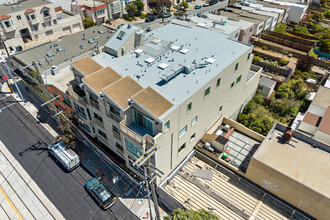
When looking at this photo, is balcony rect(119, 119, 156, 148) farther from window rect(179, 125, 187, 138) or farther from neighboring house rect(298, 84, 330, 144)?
neighboring house rect(298, 84, 330, 144)

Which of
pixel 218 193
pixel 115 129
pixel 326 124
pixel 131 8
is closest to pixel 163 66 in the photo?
pixel 115 129

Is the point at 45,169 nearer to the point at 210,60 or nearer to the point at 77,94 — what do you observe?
the point at 77,94

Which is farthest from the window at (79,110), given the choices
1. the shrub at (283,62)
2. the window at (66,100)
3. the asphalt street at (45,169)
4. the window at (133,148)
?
the shrub at (283,62)

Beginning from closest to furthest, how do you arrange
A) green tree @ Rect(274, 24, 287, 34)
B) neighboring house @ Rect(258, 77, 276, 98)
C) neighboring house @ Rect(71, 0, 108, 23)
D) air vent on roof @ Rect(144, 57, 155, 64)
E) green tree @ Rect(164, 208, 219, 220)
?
green tree @ Rect(164, 208, 219, 220) → air vent on roof @ Rect(144, 57, 155, 64) → neighboring house @ Rect(258, 77, 276, 98) → green tree @ Rect(274, 24, 287, 34) → neighboring house @ Rect(71, 0, 108, 23)

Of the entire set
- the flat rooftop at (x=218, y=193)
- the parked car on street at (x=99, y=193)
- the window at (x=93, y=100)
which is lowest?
the parked car on street at (x=99, y=193)

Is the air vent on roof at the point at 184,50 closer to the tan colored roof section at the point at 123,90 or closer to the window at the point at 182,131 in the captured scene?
the tan colored roof section at the point at 123,90

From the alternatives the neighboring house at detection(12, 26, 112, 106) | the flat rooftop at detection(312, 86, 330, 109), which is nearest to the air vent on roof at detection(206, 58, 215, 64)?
the neighboring house at detection(12, 26, 112, 106)

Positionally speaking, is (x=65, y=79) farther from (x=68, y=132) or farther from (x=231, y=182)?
(x=231, y=182)
